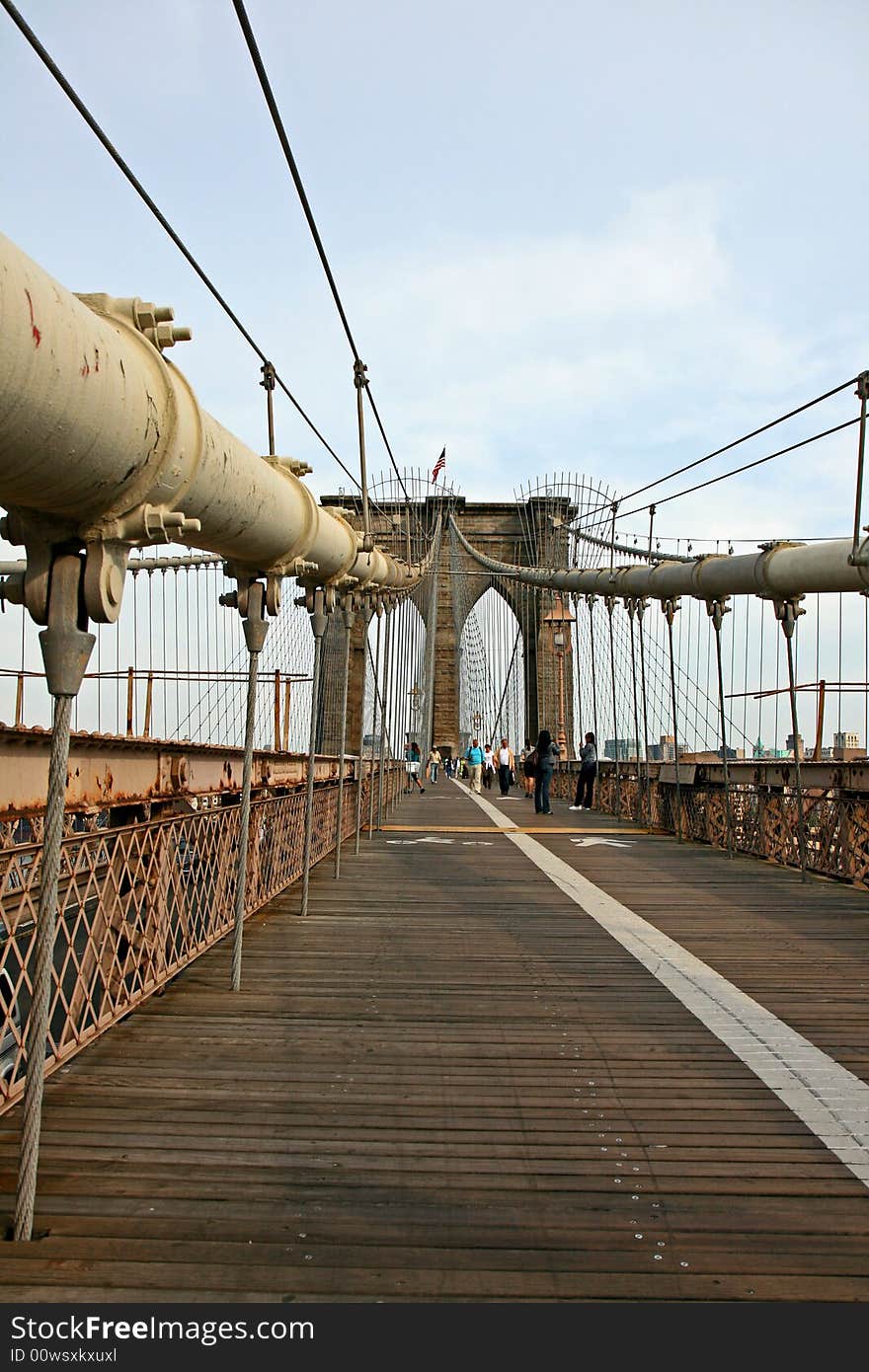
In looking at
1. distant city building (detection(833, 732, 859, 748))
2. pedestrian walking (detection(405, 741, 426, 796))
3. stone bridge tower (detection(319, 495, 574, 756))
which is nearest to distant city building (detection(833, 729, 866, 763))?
distant city building (detection(833, 732, 859, 748))

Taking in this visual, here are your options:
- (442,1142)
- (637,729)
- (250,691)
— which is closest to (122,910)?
(250,691)

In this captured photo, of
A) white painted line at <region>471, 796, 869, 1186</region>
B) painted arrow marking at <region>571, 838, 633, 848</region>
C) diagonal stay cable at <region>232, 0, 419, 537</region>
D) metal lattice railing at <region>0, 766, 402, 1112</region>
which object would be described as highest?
diagonal stay cable at <region>232, 0, 419, 537</region>

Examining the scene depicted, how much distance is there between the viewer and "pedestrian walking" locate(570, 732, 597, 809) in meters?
22.3

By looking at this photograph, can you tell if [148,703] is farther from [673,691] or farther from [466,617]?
[466,617]

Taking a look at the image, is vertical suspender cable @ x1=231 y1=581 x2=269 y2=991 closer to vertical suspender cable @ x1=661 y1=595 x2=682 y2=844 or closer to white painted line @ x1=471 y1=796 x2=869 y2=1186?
white painted line @ x1=471 y1=796 x2=869 y2=1186

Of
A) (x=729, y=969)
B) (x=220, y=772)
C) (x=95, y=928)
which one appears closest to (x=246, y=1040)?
(x=95, y=928)

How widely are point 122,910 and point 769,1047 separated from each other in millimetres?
3040

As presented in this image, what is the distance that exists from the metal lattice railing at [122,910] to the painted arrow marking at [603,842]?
6.93 meters

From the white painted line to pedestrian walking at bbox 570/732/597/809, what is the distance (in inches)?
557

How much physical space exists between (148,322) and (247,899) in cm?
553

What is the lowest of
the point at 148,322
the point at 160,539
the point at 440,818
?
the point at 440,818

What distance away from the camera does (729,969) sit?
644cm

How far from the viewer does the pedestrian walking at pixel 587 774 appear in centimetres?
2227

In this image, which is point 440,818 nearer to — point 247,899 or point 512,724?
point 247,899
